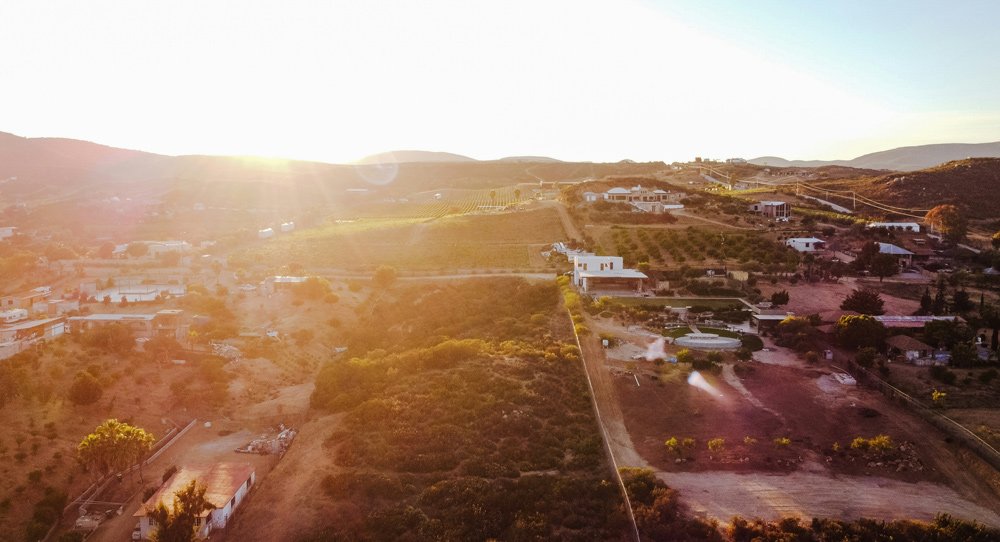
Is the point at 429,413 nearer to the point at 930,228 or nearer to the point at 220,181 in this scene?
the point at 930,228

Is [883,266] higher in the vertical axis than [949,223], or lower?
lower

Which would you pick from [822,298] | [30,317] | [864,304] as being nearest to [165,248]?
[30,317]

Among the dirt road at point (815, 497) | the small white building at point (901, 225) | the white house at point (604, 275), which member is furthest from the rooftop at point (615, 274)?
the small white building at point (901, 225)

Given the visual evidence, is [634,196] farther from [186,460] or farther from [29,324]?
[29,324]

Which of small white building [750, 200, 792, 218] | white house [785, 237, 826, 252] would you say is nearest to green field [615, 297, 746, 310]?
white house [785, 237, 826, 252]

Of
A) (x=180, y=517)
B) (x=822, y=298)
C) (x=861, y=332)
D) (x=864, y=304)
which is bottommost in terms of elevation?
(x=180, y=517)

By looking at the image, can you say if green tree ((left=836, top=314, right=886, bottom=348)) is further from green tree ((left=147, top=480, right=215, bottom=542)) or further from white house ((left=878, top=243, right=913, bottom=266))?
green tree ((left=147, top=480, right=215, bottom=542))

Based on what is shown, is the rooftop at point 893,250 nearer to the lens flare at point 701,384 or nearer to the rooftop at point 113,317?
the lens flare at point 701,384
